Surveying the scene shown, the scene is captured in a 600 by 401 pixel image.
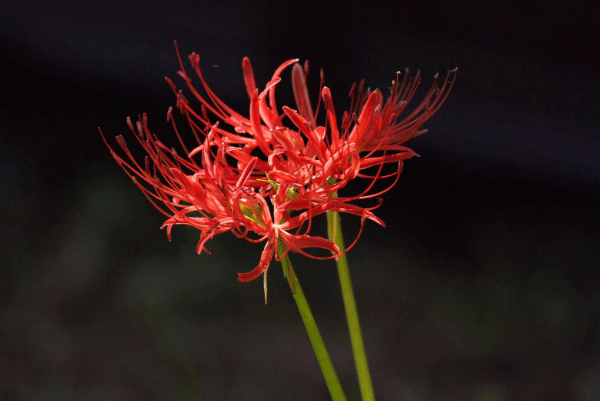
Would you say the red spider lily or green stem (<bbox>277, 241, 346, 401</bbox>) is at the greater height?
the red spider lily

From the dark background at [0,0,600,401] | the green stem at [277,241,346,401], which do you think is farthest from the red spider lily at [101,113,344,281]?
the dark background at [0,0,600,401]

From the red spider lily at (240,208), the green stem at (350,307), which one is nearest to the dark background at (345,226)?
the green stem at (350,307)

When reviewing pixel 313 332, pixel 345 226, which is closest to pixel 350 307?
pixel 313 332

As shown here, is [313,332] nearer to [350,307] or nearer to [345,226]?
[350,307]

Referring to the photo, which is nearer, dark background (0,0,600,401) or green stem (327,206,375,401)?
green stem (327,206,375,401)

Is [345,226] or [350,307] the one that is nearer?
[350,307]

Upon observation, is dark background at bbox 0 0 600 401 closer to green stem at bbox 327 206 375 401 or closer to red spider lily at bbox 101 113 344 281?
green stem at bbox 327 206 375 401

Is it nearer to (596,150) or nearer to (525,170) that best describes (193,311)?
(525,170)

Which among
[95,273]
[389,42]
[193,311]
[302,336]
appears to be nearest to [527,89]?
[389,42]

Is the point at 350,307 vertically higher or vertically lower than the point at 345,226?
lower
